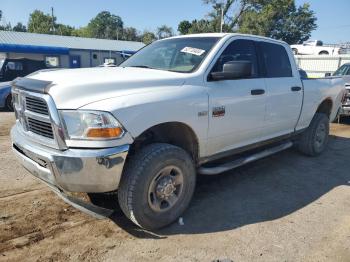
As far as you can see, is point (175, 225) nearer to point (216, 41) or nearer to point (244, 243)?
point (244, 243)

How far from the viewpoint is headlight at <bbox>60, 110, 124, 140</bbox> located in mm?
2809

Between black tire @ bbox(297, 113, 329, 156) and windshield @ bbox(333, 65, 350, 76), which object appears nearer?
black tire @ bbox(297, 113, 329, 156)

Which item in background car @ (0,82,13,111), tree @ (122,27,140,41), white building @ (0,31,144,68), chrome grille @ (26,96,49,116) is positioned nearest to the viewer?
chrome grille @ (26,96,49,116)

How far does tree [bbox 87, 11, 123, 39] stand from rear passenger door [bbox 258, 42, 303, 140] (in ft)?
299

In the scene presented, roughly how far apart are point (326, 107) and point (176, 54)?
3.68 meters

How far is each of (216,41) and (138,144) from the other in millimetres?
1619

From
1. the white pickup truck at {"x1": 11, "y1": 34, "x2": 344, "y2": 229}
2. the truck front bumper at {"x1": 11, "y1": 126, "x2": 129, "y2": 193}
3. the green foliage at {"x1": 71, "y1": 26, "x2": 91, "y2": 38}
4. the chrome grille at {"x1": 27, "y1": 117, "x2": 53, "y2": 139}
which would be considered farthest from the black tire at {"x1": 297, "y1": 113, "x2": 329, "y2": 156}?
the green foliage at {"x1": 71, "y1": 26, "x2": 91, "y2": 38}

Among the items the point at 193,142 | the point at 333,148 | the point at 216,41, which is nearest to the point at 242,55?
the point at 216,41

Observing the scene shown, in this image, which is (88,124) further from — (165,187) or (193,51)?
(193,51)

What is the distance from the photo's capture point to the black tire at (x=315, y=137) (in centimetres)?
599

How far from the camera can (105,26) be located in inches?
4368

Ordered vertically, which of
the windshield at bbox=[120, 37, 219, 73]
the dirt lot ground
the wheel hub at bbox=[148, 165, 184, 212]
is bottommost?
the dirt lot ground

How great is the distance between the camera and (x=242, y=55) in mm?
4363

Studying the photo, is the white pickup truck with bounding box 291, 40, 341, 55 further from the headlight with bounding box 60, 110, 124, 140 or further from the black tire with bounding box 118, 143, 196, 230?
the headlight with bounding box 60, 110, 124, 140
